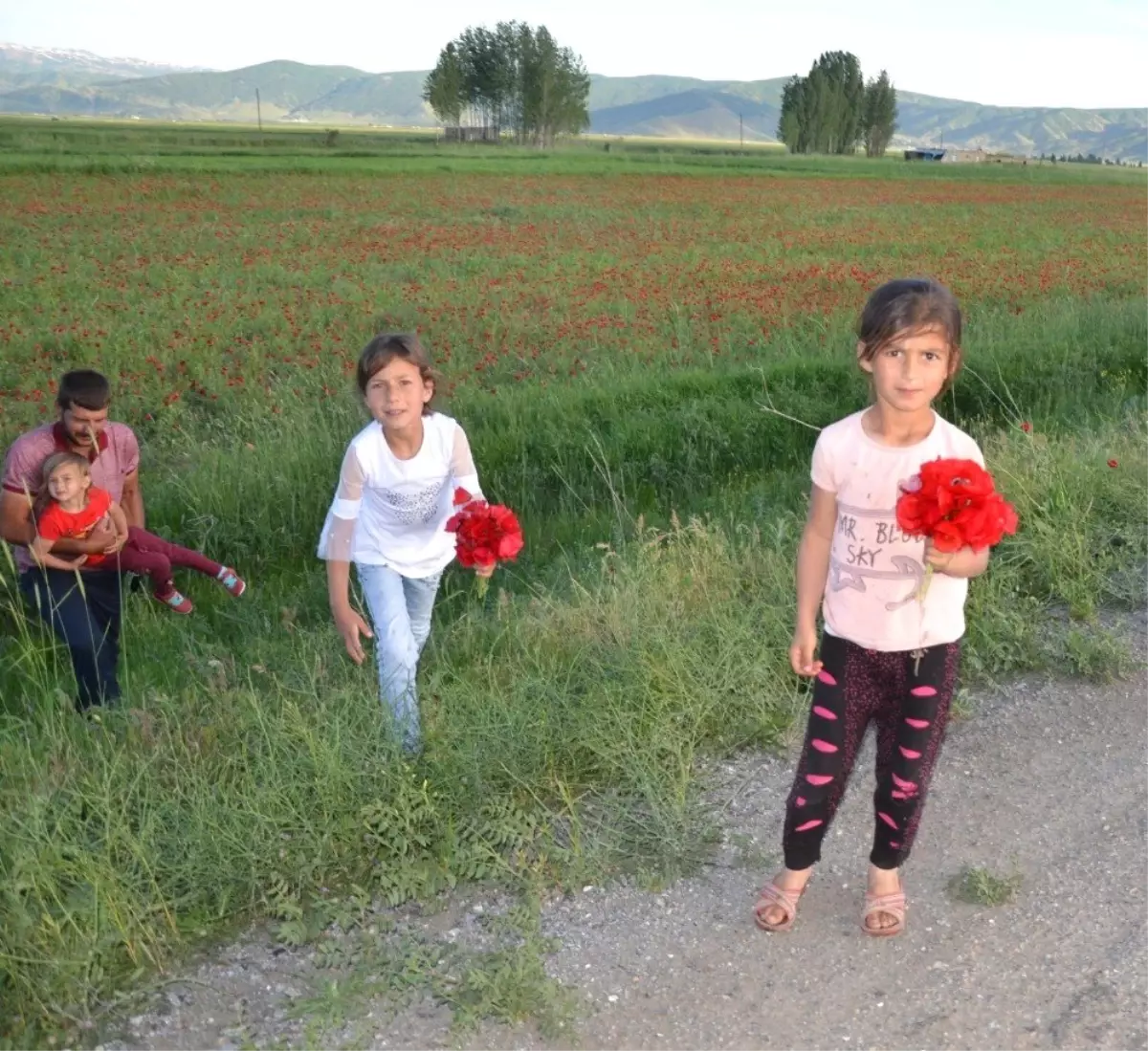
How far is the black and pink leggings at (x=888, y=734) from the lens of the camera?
10.6 feet

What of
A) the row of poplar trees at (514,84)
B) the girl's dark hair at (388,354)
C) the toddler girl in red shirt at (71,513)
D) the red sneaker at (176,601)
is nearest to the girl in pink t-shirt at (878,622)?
the girl's dark hair at (388,354)

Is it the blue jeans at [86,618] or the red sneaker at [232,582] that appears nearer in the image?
the blue jeans at [86,618]

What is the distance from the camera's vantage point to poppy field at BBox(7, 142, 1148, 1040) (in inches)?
135

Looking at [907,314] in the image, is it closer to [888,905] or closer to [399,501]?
[888,905]

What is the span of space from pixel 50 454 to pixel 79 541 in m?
0.47

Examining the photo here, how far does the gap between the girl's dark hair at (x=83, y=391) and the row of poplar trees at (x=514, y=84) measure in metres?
107

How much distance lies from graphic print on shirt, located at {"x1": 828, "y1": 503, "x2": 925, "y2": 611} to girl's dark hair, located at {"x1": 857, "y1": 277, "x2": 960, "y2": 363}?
403 mm

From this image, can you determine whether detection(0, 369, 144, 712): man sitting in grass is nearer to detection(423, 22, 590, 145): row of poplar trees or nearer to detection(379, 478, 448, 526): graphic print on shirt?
detection(379, 478, 448, 526): graphic print on shirt

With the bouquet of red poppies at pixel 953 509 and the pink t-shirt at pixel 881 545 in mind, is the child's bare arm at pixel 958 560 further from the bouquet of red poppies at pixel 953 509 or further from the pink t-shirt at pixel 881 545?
the pink t-shirt at pixel 881 545

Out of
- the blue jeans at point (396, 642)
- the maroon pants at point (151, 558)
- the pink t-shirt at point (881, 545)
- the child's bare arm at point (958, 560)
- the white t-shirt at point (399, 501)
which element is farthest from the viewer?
the maroon pants at point (151, 558)

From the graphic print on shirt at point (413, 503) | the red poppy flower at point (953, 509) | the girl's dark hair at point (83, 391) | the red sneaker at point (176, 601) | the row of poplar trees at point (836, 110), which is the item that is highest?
the row of poplar trees at point (836, 110)

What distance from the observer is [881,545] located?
3.18 meters

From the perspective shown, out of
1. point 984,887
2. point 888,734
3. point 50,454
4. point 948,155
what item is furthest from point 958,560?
point 948,155

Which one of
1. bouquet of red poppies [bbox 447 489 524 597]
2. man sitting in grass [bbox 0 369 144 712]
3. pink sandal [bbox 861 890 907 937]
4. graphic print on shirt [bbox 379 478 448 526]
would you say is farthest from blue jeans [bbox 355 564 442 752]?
pink sandal [bbox 861 890 907 937]
